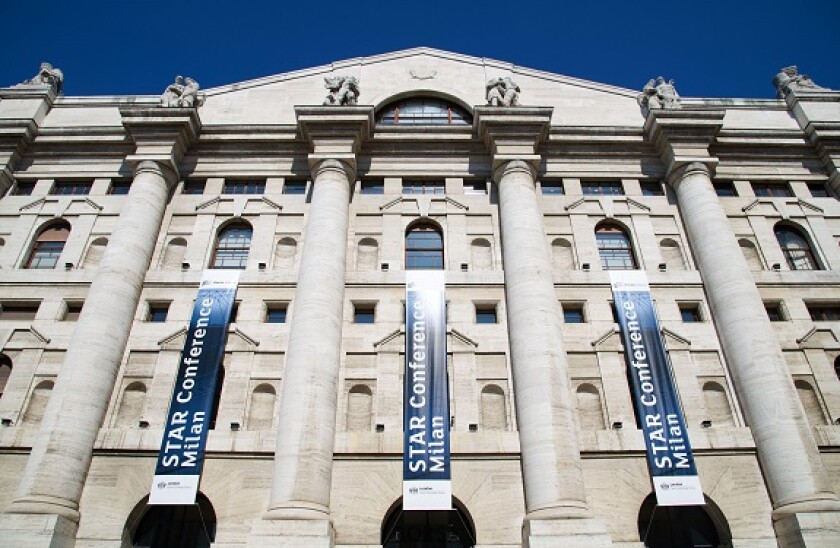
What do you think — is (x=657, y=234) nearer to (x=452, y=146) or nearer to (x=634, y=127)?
(x=634, y=127)

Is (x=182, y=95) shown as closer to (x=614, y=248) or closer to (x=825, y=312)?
(x=614, y=248)

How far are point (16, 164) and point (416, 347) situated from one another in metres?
21.9

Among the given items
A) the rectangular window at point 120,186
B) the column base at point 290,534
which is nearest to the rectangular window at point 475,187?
the rectangular window at point 120,186

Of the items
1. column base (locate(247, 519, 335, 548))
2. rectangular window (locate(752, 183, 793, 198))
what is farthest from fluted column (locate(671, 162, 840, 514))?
column base (locate(247, 519, 335, 548))

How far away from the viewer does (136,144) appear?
29250 millimetres

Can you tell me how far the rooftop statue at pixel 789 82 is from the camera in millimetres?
33531

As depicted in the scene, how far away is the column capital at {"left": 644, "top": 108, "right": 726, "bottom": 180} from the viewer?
1151 inches

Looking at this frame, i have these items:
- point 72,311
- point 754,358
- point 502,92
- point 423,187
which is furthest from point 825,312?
point 72,311

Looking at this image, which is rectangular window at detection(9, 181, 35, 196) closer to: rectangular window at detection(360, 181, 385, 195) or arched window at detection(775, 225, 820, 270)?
rectangular window at detection(360, 181, 385, 195)

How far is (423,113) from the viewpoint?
3278cm

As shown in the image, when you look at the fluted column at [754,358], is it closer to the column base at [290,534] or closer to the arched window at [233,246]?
the column base at [290,534]

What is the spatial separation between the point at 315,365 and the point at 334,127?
1186 cm

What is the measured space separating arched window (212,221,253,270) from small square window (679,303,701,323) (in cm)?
1838

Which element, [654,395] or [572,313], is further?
[572,313]
